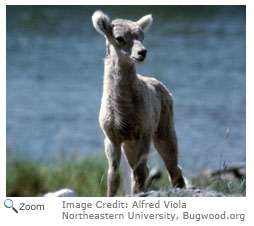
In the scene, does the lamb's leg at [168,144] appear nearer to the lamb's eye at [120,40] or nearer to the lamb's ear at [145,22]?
the lamb's ear at [145,22]

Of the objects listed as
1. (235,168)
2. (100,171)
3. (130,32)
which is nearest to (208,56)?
(235,168)

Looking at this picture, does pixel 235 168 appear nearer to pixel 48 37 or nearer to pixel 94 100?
pixel 94 100

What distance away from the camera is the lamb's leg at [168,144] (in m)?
9.55

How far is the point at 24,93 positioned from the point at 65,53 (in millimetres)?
4540

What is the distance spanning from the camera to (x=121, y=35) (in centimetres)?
846

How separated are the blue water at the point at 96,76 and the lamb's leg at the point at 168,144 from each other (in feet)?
20.2

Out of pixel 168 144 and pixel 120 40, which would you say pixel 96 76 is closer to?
pixel 168 144

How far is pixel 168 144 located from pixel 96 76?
48.5ft

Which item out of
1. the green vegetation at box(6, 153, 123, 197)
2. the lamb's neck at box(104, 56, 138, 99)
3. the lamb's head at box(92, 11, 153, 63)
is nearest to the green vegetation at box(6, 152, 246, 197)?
the green vegetation at box(6, 153, 123, 197)

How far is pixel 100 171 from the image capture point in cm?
1396
